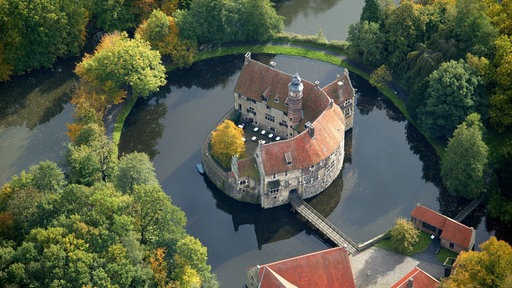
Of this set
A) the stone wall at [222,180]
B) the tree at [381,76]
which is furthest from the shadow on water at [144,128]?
the tree at [381,76]

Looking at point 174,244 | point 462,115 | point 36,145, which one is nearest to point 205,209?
point 174,244

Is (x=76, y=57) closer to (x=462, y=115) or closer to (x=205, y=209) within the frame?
(x=205, y=209)

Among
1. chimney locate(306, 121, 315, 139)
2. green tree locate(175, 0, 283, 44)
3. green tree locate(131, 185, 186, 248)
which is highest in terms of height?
green tree locate(175, 0, 283, 44)

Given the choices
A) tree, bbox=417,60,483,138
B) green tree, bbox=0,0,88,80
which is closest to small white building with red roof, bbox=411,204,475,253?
tree, bbox=417,60,483,138

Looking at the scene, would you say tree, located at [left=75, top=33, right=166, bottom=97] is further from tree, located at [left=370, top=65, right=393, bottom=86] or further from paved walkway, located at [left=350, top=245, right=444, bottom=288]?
paved walkway, located at [left=350, top=245, right=444, bottom=288]

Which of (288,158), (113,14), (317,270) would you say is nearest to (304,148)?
(288,158)

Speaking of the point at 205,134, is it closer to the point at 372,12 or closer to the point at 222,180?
the point at 222,180

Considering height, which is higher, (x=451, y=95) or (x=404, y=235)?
(x=451, y=95)

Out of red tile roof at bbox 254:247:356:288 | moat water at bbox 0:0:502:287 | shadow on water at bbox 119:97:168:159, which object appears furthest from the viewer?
shadow on water at bbox 119:97:168:159

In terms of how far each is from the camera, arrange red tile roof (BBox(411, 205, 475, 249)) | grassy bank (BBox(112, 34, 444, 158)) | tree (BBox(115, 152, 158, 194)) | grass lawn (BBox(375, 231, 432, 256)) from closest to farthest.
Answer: red tile roof (BBox(411, 205, 475, 249)) < grass lawn (BBox(375, 231, 432, 256)) < tree (BBox(115, 152, 158, 194)) < grassy bank (BBox(112, 34, 444, 158))
